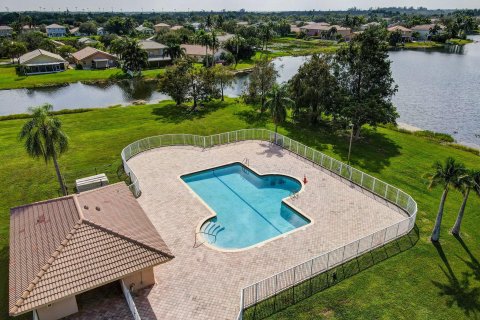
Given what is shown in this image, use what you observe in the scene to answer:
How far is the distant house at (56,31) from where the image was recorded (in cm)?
16964

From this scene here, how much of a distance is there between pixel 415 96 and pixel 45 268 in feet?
224

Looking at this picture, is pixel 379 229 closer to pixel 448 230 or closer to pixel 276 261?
pixel 448 230

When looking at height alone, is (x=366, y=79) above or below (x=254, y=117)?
above

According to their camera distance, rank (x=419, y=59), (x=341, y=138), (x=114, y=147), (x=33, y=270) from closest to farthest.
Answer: (x=33, y=270) → (x=114, y=147) → (x=341, y=138) → (x=419, y=59)

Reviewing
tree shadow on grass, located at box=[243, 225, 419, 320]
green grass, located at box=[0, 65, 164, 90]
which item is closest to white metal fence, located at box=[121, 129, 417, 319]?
tree shadow on grass, located at box=[243, 225, 419, 320]

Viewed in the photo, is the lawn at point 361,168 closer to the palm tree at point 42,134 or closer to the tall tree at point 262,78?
the tall tree at point 262,78

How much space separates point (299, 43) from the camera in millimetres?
148750

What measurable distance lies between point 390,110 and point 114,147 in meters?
31.5

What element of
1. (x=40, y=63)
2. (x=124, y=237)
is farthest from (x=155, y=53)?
(x=124, y=237)

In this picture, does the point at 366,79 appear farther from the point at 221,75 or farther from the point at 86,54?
the point at 86,54

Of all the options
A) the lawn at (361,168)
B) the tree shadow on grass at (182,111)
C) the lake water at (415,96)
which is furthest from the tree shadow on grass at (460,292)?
the tree shadow on grass at (182,111)

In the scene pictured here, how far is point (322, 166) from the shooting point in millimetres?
33969

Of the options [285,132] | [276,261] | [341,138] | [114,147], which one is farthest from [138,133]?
[276,261]

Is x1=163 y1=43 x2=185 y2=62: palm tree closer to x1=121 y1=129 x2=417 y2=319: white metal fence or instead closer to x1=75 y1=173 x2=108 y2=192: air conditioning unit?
x1=121 y1=129 x2=417 y2=319: white metal fence
